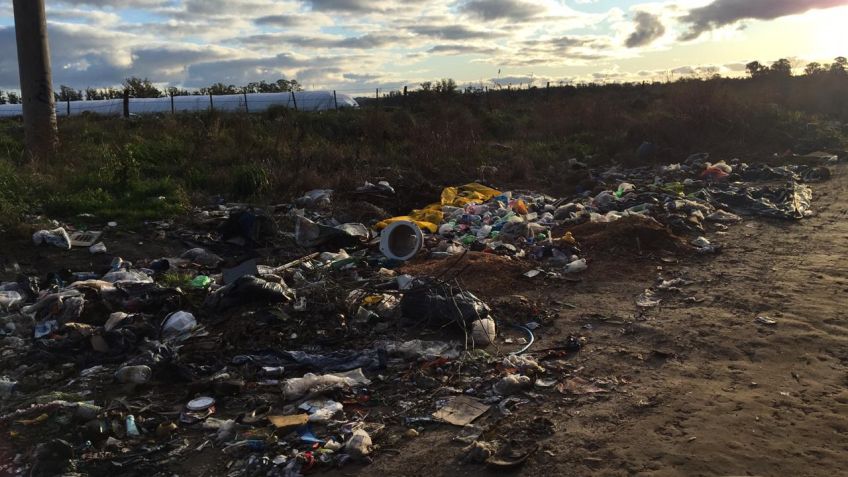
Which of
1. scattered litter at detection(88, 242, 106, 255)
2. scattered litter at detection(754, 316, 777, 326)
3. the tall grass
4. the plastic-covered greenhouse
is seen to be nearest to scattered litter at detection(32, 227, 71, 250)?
scattered litter at detection(88, 242, 106, 255)

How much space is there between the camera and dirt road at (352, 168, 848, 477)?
2.70 metres

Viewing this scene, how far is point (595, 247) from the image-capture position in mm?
6590

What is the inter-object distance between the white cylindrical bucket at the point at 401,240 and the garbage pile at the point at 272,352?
20mm

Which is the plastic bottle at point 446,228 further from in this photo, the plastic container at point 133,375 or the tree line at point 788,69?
the tree line at point 788,69

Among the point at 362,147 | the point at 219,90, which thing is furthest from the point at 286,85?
the point at 362,147

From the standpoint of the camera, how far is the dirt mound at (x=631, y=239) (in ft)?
21.4

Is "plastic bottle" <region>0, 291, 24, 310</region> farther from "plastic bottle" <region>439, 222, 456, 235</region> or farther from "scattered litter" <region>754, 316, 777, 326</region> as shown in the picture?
"scattered litter" <region>754, 316, 777, 326</region>

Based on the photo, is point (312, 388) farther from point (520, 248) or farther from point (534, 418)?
point (520, 248)

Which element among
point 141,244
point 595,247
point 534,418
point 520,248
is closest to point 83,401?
point 534,418

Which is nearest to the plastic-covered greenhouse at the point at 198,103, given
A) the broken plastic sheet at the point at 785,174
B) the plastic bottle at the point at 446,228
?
the broken plastic sheet at the point at 785,174

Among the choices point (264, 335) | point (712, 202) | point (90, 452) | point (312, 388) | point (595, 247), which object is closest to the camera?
→ point (90, 452)

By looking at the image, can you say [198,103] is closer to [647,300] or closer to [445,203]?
[445,203]

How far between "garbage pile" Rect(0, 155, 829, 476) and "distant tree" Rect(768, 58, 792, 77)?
2617 centimetres

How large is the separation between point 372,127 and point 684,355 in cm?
1131
